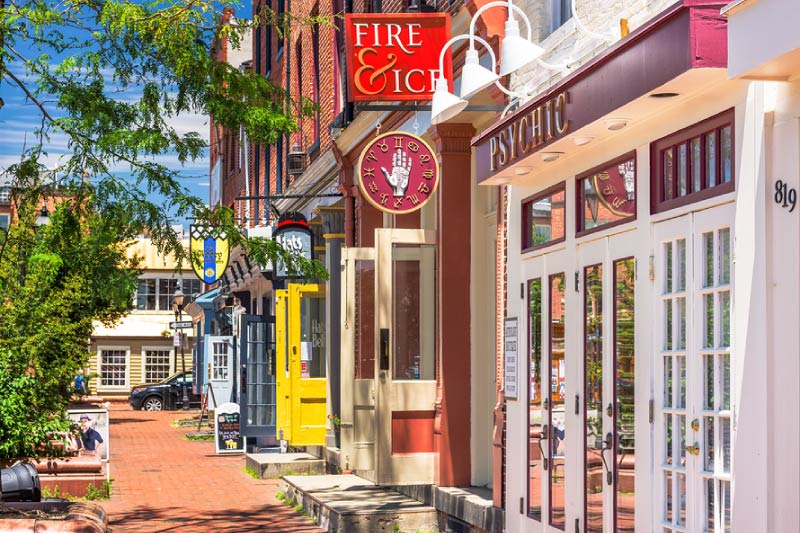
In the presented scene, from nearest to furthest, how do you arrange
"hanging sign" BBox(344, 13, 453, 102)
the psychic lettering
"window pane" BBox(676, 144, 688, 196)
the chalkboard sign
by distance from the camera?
Result: 1. "window pane" BBox(676, 144, 688, 196)
2. the psychic lettering
3. "hanging sign" BBox(344, 13, 453, 102)
4. the chalkboard sign

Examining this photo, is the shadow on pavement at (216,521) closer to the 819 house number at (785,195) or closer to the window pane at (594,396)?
the window pane at (594,396)

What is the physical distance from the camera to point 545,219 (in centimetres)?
1008

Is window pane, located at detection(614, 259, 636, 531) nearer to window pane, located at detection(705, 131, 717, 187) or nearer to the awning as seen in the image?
the awning

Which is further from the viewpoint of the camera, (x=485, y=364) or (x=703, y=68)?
(x=485, y=364)

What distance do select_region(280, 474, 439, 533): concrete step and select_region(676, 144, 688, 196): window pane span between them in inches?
240

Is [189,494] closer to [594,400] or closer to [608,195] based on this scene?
[594,400]

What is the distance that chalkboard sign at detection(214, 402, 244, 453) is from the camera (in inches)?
935

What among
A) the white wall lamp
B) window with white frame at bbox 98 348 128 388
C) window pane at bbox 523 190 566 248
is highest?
the white wall lamp

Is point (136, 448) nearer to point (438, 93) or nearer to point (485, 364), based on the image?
point (485, 364)

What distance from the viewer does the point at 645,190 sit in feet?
26.0

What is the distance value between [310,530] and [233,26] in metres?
5.00

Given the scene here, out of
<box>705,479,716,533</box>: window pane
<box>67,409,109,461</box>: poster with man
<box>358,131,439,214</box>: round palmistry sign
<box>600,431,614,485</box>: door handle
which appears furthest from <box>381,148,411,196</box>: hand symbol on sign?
<box>705,479,716,533</box>: window pane

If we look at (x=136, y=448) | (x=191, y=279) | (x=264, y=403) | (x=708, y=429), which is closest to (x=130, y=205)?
(x=708, y=429)

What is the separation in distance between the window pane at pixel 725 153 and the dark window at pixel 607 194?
120 cm
